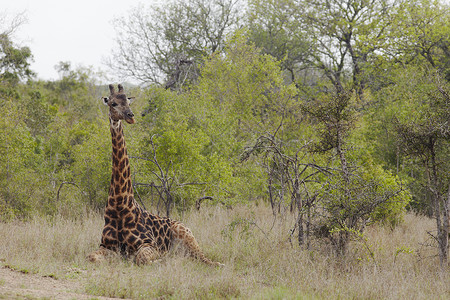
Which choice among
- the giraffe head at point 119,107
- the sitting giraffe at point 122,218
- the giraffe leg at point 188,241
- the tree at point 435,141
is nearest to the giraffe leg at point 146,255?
the sitting giraffe at point 122,218

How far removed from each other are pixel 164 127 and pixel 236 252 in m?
5.45

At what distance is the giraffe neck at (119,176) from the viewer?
7555mm

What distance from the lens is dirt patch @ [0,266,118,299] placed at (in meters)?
5.18

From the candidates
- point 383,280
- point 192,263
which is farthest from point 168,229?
point 383,280

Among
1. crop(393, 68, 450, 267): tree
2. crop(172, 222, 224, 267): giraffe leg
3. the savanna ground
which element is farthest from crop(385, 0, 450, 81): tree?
crop(172, 222, 224, 267): giraffe leg

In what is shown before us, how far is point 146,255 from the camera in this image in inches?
286

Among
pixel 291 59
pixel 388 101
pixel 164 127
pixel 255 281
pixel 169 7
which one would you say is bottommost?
pixel 255 281

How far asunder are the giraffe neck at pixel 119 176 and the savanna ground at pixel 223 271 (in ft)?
3.11

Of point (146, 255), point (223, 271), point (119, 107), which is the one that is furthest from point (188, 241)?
point (119, 107)

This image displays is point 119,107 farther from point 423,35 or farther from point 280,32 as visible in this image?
point 280,32

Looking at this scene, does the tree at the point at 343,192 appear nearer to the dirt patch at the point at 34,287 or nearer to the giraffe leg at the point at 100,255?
the giraffe leg at the point at 100,255

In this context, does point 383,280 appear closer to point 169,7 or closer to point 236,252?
point 236,252

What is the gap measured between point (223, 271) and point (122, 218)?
1987mm

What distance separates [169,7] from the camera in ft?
97.2
